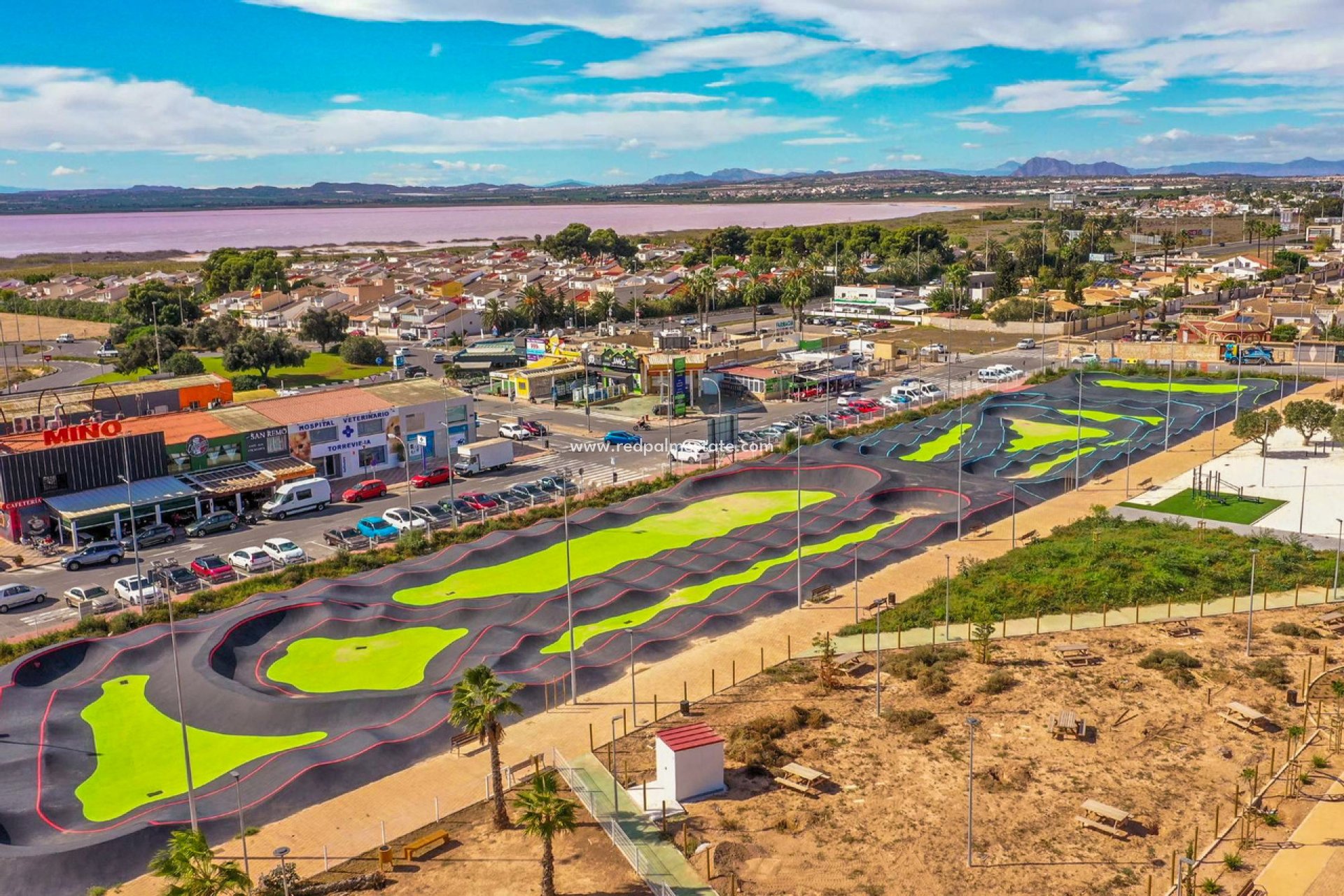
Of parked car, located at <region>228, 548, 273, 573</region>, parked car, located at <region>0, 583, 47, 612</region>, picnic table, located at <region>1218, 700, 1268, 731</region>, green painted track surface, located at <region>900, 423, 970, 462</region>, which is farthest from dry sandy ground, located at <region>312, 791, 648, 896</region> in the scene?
green painted track surface, located at <region>900, 423, 970, 462</region>

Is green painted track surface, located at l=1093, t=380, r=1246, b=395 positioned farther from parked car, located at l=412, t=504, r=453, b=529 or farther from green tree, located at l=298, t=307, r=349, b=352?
green tree, located at l=298, t=307, r=349, b=352

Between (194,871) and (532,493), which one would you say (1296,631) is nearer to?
(194,871)

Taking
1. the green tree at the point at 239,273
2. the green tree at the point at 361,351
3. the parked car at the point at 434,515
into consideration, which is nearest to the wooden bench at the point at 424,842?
the parked car at the point at 434,515

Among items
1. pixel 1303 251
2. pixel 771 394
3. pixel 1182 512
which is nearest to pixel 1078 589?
pixel 1182 512

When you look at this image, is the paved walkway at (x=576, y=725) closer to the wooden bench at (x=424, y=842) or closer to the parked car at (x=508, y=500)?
the wooden bench at (x=424, y=842)

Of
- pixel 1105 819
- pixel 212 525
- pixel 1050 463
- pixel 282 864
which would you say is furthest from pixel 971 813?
pixel 212 525
